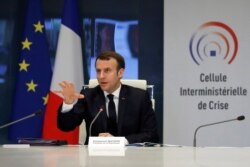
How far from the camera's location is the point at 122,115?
12.0 ft

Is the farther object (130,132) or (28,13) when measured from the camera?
(28,13)

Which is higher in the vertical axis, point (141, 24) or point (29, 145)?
point (141, 24)

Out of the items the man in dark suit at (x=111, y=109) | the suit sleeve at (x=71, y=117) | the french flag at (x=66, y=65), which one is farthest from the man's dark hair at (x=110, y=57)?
the french flag at (x=66, y=65)

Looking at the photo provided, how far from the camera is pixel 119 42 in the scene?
5828mm

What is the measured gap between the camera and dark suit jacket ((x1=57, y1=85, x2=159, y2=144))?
3.61m

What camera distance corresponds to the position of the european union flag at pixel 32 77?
17.8 feet

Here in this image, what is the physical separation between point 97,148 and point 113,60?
146 cm

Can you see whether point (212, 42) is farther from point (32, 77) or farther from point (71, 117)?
point (71, 117)

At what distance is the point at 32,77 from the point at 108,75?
199cm

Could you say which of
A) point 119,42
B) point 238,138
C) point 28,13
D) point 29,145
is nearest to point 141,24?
point 119,42

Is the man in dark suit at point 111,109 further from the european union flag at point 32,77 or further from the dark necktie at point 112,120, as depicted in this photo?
the european union flag at point 32,77

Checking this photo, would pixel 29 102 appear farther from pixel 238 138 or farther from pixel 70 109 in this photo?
pixel 238 138

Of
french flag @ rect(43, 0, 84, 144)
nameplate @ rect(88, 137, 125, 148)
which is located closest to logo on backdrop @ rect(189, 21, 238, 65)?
french flag @ rect(43, 0, 84, 144)

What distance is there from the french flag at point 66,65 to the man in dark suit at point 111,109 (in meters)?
1.54
